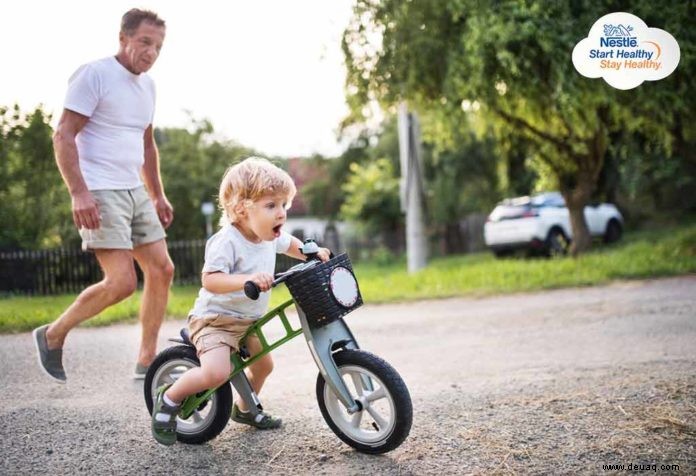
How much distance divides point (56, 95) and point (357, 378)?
3597 millimetres

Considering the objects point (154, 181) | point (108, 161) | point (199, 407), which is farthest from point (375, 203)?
point (199, 407)

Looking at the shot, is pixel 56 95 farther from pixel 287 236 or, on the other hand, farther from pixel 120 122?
pixel 287 236

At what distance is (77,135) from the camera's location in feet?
13.1

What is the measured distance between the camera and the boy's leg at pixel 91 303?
398cm

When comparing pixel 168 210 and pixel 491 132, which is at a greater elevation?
pixel 491 132

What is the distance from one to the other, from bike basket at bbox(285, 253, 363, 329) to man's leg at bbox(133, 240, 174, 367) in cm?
165

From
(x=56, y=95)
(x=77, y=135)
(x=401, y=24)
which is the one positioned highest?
(x=401, y=24)

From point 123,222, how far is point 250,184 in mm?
1349

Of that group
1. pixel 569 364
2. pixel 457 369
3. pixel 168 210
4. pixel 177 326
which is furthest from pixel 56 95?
pixel 569 364

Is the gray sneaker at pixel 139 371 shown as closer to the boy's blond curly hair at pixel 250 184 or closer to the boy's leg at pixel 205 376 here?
the boy's leg at pixel 205 376

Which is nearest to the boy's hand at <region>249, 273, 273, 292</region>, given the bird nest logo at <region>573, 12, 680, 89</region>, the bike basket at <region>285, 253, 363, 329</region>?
the bike basket at <region>285, 253, 363, 329</region>

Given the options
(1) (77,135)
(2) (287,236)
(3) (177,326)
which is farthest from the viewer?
(3) (177,326)

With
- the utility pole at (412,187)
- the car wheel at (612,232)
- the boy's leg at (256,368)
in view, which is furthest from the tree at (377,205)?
the boy's leg at (256,368)

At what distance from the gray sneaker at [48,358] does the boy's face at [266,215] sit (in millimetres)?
1718
